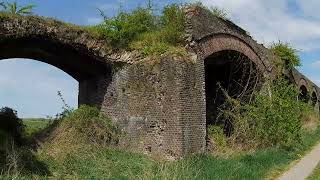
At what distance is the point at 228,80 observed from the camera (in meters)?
19.8

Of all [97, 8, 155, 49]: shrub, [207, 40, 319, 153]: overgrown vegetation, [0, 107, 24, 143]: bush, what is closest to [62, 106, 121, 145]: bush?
[0, 107, 24, 143]: bush

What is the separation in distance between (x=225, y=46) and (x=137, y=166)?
260 inches

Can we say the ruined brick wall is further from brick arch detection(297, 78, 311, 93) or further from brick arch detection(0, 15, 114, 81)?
brick arch detection(297, 78, 311, 93)

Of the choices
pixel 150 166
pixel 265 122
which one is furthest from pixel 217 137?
pixel 150 166

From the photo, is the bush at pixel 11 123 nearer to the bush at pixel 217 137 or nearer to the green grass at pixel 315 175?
the bush at pixel 217 137

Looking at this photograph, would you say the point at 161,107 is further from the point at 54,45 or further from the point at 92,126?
the point at 54,45

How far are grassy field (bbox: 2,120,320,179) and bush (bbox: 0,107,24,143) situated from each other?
2201mm

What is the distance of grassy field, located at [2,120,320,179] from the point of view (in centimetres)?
1044

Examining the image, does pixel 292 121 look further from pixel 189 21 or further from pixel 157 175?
pixel 157 175

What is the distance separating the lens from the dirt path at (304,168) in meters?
11.7

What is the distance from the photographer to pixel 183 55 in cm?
1423

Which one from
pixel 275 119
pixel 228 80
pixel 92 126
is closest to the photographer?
pixel 92 126

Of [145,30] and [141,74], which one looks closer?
[141,74]

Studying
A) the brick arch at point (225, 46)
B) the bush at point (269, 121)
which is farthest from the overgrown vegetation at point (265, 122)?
the brick arch at point (225, 46)
